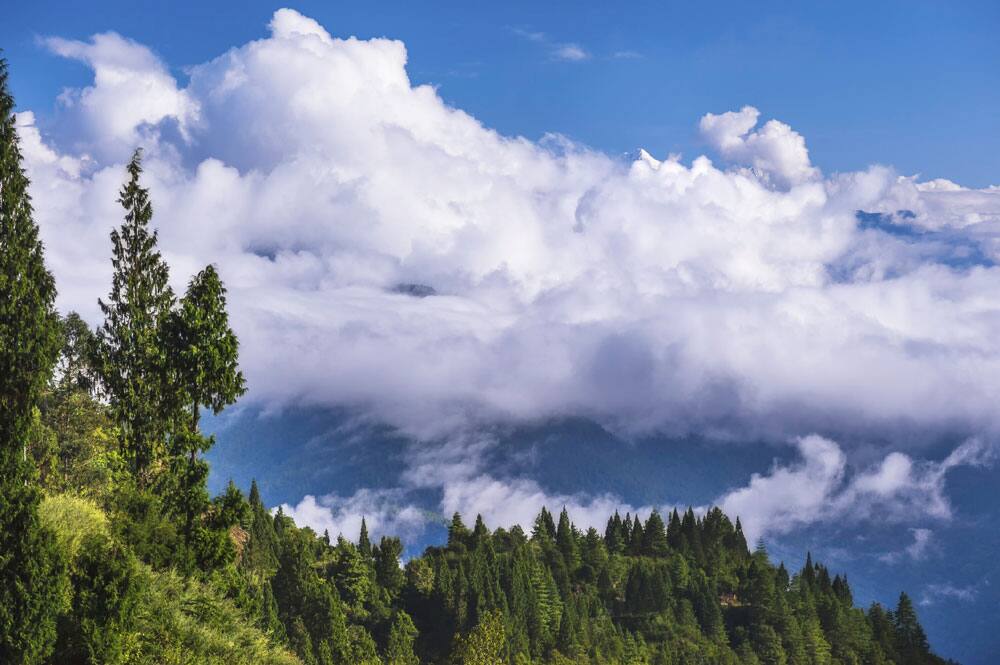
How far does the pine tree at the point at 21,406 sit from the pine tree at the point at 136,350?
7562 millimetres

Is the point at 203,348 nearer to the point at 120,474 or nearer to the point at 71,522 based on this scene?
the point at 120,474

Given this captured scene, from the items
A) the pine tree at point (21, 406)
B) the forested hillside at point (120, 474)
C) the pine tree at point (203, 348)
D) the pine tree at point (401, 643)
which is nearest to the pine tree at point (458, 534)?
the pine tree at point (401, 643)

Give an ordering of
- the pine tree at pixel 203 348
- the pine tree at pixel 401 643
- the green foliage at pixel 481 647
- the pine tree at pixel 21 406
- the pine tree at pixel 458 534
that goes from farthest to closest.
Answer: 1. the pine tree at pixel 458 534
2. the pine tree at pixel 401 643
3. the green foliage at pixel 481 647
4. the pine tree at pixel 203 348
5. the pine tree at pixel 21 406

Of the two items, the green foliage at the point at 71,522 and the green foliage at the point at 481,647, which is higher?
the green foliage at the point at 481,647

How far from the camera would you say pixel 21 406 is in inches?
1702

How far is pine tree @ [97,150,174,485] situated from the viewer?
179ft

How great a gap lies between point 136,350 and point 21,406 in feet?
39.2

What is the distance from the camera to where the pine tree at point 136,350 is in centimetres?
5456

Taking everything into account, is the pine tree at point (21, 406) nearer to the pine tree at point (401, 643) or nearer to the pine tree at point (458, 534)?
the pine tree at point (401, 643)

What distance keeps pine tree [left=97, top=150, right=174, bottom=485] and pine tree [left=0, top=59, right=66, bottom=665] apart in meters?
7.56

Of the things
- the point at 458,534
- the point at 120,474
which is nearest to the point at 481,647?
the point at 458,534

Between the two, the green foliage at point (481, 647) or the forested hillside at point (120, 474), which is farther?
the green foliage at point (481, 647)

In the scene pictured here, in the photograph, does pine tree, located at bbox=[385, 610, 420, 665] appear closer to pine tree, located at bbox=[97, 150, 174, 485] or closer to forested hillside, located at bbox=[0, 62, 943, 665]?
forested hillside, located at bbox=[0, 62, 943, 665]

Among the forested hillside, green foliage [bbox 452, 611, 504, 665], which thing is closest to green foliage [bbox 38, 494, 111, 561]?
the forested hillside
